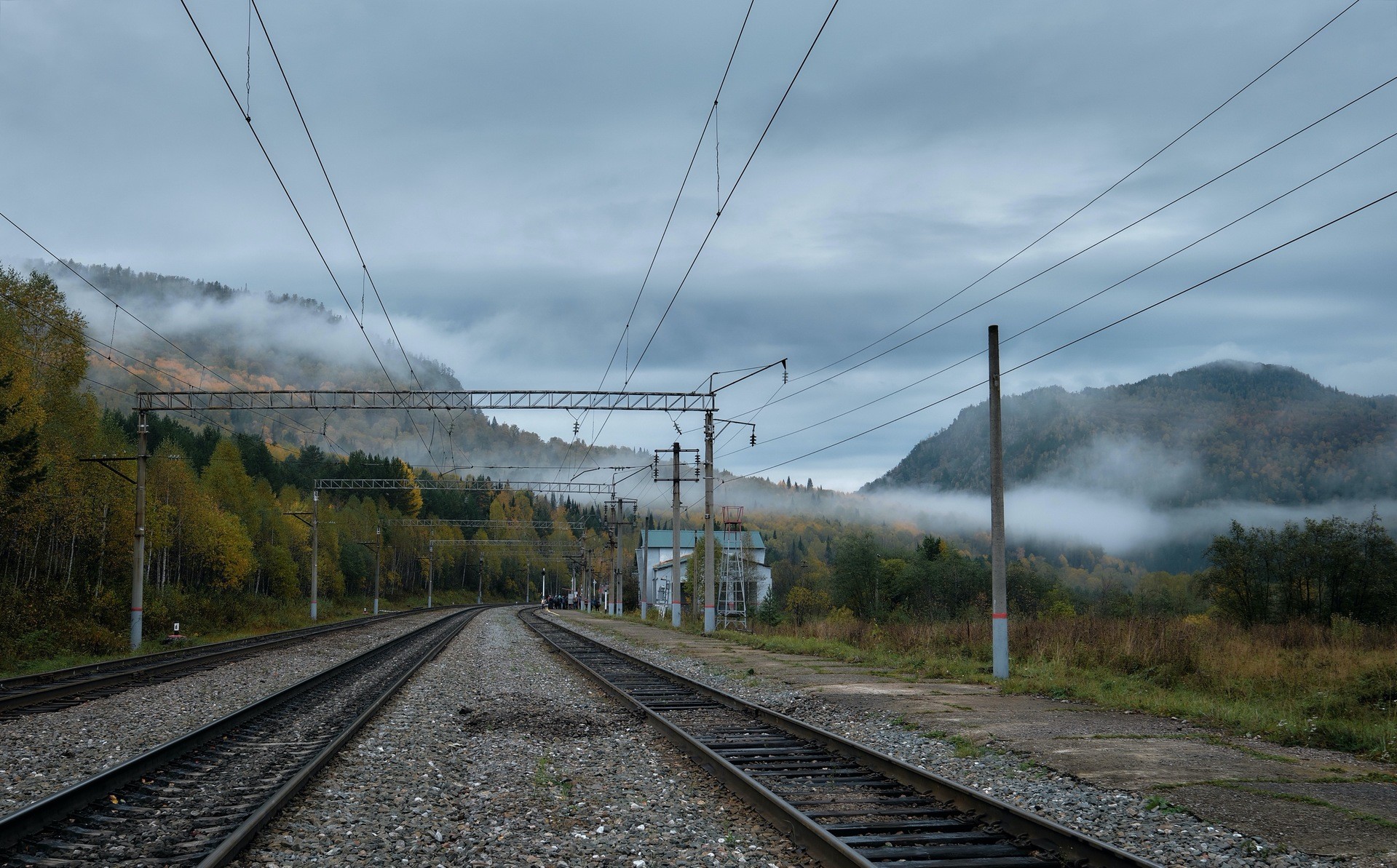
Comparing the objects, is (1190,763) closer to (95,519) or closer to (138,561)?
(138,561)

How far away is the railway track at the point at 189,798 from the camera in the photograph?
Answer: 6.37 m

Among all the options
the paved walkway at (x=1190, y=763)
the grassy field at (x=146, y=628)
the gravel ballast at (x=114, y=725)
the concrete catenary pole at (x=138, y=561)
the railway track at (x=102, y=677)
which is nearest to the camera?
the paved walkway at (x=1190, y=763)

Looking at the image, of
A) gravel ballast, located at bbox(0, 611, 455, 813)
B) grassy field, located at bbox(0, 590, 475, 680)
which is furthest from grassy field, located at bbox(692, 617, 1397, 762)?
grassy field, located at bbox(0, 590, 475, 680)

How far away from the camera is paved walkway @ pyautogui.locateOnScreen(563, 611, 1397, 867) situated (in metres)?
7.02

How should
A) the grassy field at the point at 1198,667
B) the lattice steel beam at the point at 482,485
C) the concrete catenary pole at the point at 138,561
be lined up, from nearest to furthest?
the grassy field at the point at 1198,667, the concrete catenary pole at the point at 138,561, the lattice steel beam at the point at 482,485

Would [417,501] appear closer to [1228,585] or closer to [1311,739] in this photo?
[1228,585]

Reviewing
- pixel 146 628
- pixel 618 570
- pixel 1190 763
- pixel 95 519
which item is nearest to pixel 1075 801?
pixel 1190 763

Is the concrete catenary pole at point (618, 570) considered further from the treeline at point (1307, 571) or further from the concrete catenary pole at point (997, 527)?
the concrete catenary pole at point (997, 527)

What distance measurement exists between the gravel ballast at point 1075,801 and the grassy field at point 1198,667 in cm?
396

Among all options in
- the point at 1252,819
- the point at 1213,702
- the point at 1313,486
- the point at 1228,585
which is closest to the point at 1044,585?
the point at 1228,585

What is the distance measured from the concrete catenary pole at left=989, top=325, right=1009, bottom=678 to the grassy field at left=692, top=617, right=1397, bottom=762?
0.62 meters

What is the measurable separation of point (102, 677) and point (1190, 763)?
19048mm

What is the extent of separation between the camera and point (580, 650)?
27.7 m

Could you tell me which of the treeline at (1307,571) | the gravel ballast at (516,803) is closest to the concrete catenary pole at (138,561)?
the gravel ballast at (516,803)
